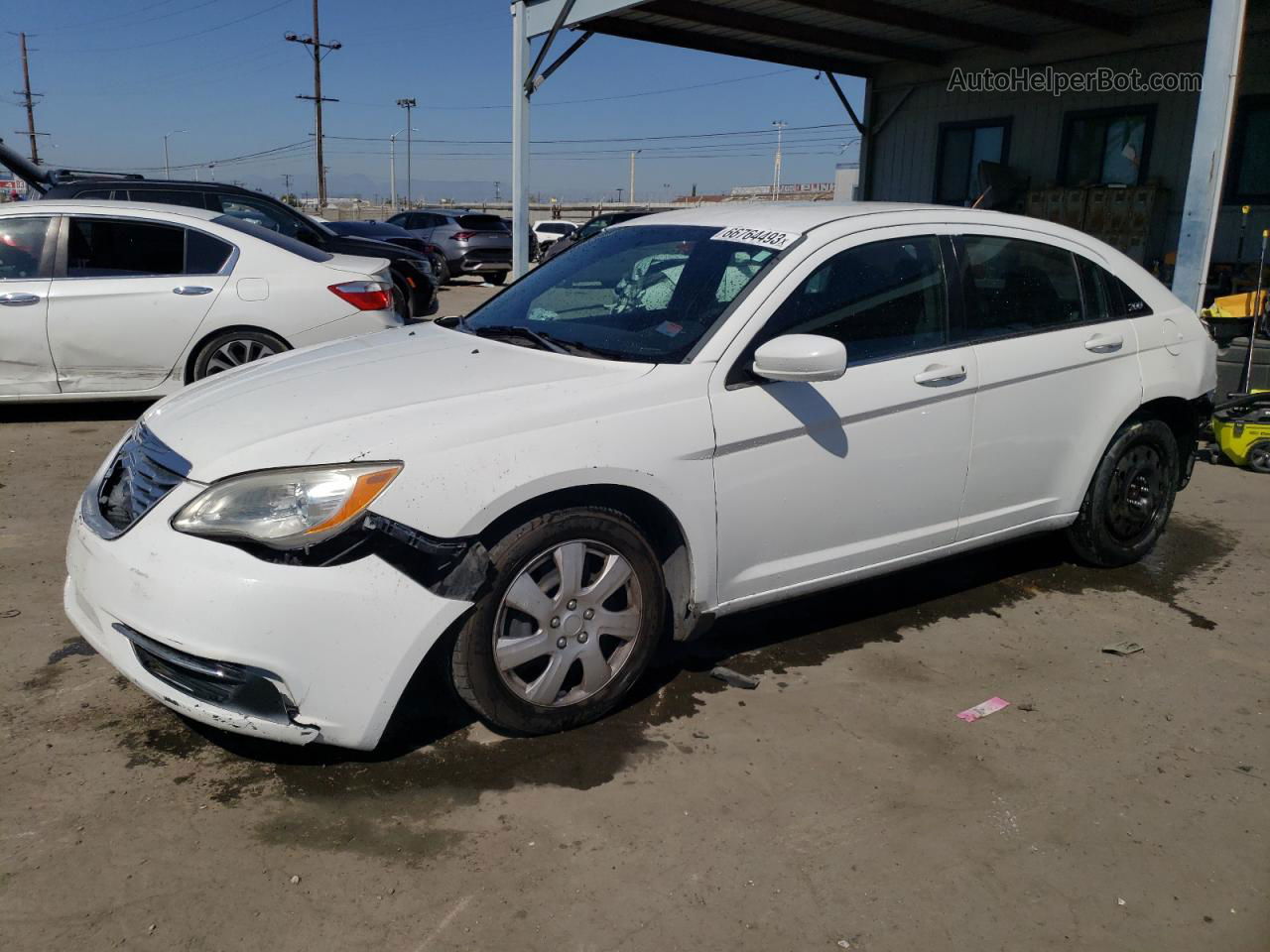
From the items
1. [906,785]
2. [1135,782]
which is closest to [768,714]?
[906,785]

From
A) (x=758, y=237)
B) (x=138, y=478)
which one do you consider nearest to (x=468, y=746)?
(x=138, y=478)

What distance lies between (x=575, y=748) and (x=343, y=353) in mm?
1637

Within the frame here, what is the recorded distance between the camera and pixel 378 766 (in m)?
3.01

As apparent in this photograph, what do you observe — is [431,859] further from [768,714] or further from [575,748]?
[768,714]

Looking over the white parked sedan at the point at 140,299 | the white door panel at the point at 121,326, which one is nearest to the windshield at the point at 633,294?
the white parked sedan at the point at 140,299

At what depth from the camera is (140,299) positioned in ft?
23.0

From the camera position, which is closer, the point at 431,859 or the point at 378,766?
the point at 431,859

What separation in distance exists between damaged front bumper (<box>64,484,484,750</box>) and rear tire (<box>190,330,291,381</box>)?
183 inches

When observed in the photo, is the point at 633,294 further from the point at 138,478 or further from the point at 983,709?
the point at 983,709

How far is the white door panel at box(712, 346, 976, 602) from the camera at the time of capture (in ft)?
10.8

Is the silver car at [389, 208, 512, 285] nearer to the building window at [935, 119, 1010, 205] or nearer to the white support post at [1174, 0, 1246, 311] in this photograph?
the building window at [935, 119, 1010, 205]

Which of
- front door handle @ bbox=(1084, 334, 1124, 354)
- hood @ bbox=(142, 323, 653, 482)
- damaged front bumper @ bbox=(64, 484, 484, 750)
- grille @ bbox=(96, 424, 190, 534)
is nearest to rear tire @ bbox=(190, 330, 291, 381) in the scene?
hood @ bbox=(142, 323, 653, 482)

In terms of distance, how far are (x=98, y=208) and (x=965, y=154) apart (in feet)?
36.1

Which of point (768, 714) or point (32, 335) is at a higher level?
point (32, 335)
